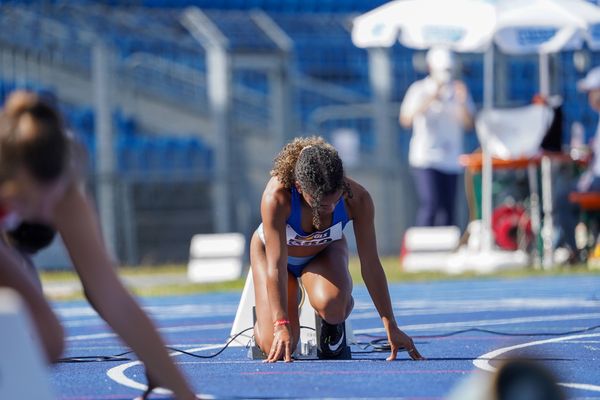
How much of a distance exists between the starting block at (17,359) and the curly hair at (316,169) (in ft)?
11.9

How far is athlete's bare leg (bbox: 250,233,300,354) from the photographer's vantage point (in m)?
8.30

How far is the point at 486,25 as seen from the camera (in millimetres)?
16203

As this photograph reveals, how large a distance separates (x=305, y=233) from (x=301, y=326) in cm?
63

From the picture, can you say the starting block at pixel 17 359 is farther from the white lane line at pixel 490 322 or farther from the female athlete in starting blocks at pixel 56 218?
the white lane line at pixel 490 322

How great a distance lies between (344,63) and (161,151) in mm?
5833

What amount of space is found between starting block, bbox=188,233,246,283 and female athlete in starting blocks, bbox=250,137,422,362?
886cm

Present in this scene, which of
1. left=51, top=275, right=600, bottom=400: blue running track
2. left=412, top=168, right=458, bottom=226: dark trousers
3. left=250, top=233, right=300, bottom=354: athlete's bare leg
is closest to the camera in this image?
left=51, top=275, right=600, bottom=400: blue running track

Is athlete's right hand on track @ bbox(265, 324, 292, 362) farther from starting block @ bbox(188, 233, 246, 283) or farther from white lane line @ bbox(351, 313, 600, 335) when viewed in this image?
starting block @ bbox(188, 233, 246, 283)

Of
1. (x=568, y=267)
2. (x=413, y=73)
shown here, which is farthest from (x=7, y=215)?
(x=413, y=73)

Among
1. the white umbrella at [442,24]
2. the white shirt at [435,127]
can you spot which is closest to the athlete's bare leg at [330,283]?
the white umbrella at [442,24]

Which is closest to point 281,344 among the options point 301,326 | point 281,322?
point 281,322

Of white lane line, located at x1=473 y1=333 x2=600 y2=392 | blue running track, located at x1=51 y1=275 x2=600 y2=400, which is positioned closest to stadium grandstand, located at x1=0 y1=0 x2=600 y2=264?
blue running track, located at x1=51 y1=275 x2=600 y2=400

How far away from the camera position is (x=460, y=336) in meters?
9.85

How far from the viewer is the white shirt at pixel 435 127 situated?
17.4m
